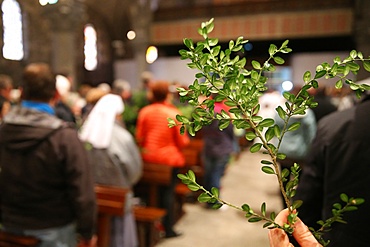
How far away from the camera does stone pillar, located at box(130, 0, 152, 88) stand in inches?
603

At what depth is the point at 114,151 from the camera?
3355mm

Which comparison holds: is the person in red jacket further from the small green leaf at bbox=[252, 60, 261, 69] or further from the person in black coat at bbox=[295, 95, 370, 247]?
the small green leaf at bbox=[252, 60, 261, 69]

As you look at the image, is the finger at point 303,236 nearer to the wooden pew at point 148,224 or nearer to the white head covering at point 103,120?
the white head covering at point 103,120

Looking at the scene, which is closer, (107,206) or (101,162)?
(107,206)

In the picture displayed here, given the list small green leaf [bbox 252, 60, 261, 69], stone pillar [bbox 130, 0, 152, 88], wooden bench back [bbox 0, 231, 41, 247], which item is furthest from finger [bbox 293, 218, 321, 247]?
stone pillar [bbox 130, 0, 152, 88]

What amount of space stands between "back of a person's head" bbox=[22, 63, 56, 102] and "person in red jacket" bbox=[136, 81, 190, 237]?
6.37 feet

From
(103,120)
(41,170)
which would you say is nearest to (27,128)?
(41,170)

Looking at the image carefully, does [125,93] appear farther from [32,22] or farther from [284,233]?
[32,22]

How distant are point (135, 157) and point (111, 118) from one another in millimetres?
443

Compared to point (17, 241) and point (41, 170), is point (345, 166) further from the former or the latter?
point (17, 241)

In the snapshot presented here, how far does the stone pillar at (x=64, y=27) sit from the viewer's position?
338 inches

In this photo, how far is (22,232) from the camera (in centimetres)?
237

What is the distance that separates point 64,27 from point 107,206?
6.70 metres

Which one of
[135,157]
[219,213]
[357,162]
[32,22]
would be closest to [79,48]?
[32,22]
